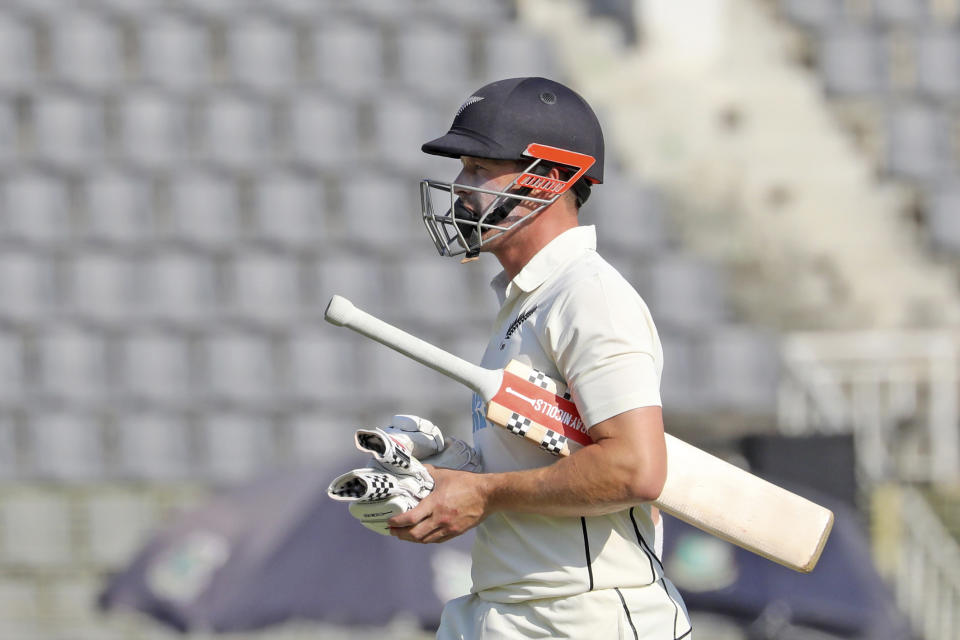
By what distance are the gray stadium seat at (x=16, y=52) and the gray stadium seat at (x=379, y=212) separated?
1854 mm

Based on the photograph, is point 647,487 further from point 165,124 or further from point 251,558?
point 165,124

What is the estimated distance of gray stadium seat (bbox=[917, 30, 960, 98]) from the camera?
8508 millimetres

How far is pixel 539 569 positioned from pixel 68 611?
18.5ft

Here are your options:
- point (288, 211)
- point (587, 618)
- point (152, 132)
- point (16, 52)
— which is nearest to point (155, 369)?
point (288, 211)

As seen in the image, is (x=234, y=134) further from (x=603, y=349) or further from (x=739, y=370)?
(x=603, y=349)

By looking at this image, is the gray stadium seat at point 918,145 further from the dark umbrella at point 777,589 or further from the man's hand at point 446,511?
the man's hand at point 446,511

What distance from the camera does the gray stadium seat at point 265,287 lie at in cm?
770

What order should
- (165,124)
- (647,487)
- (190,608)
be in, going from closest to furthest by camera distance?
(647,487) < (190,608) < (165,124)

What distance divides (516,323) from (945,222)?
21.6 feet

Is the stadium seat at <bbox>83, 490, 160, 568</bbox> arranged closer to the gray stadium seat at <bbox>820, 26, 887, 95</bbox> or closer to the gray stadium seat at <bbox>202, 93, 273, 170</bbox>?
the gray stadium seat at <bbox>202, 93, 273, 170</bbox>

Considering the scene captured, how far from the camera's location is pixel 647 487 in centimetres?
185

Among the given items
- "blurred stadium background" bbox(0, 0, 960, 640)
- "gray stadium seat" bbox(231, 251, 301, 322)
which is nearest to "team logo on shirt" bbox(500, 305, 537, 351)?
"blurred stadium background" bbox(0, 0, 960, 640)

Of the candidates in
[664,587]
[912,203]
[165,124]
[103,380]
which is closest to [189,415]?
[103,380]

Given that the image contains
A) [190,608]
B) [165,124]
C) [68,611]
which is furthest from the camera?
[165,124]
